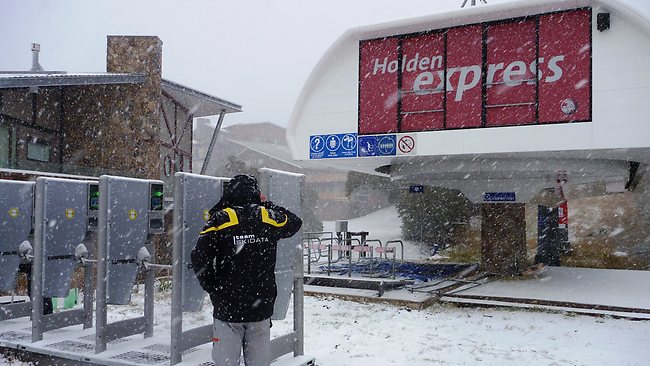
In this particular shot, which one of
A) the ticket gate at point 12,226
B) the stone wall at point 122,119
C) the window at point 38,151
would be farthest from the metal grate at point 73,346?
the window at point 38,151

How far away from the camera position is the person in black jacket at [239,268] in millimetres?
4492

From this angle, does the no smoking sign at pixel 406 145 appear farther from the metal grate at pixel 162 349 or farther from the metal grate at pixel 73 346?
the metal grate at pixel 73 346

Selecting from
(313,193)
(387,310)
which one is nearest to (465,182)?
(387,310)

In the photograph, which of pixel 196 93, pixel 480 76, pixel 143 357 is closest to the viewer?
pixel 143 357

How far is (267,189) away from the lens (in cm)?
584

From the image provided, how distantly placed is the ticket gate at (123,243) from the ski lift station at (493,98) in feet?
24.0

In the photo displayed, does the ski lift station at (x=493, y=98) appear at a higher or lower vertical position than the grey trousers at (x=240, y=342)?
higher

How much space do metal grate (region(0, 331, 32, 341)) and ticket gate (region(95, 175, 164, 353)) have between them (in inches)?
50.8

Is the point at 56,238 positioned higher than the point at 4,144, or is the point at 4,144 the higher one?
the point at 4,144

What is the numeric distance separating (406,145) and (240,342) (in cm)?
875

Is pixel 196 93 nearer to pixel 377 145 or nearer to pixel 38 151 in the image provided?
pixel 38 151

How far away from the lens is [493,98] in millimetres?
11875

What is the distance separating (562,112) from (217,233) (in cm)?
902

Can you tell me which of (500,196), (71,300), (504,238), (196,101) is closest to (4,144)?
(71,300)
